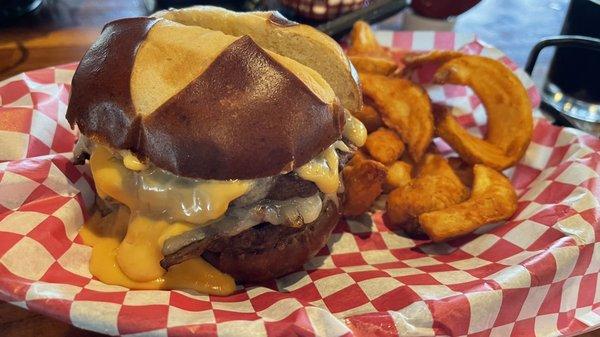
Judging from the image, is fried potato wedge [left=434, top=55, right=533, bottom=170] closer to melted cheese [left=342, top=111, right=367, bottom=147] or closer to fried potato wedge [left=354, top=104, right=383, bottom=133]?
fried potato wedge [left=354, top=104, right=383, bottom=133]

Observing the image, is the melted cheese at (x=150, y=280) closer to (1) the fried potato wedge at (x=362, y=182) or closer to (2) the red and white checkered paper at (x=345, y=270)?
(2) the red and white checkered paper at (x=345, y=270)

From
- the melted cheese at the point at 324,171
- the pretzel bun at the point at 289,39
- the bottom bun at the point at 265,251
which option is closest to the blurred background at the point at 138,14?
the pretzel bun at the point at 289,39

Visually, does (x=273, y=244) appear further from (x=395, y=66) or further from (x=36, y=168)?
(x=395, y=66)

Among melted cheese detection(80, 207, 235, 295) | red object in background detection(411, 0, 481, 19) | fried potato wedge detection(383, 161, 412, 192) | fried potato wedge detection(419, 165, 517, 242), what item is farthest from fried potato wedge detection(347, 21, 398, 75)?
Result: melted cheese detection(80, 207, 235, 295)

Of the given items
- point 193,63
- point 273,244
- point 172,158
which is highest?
point 193,63

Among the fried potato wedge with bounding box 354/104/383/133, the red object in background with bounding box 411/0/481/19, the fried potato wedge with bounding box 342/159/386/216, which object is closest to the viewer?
the fried potato wedge with bounding box 342/159/386/216

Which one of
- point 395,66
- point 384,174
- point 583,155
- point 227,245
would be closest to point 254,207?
point 227,245
